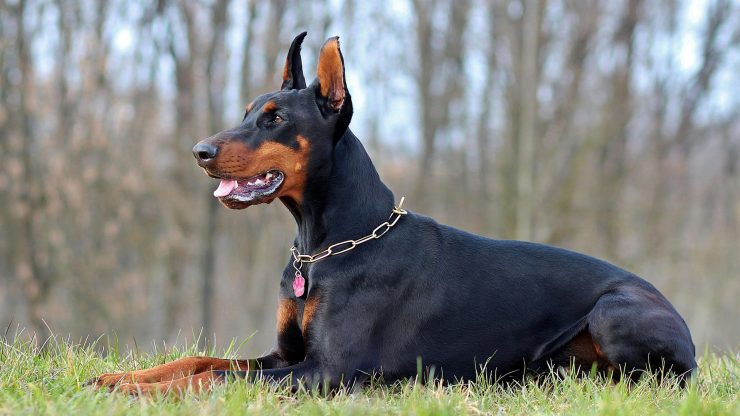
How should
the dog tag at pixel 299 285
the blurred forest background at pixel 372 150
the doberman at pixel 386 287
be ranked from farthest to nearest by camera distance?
the blurred forest background at pixel 372 150, the dog tag at pixel 299 285, the doberman at pixel 386 287

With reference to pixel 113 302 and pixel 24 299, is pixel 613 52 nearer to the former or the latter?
pixel 113 302

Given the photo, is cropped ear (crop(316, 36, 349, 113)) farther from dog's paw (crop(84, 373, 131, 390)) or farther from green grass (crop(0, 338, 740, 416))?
dog's paw (crop(84, 373, 131, 390))

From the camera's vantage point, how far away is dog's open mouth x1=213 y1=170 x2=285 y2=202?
3.81 m

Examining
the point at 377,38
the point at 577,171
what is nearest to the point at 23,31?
the point at 377,38

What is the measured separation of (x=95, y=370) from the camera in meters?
3.89

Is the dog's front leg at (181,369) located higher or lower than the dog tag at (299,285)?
lower

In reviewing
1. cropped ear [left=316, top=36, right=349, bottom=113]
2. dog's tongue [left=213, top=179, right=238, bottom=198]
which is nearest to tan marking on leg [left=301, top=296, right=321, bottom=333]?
dog's tongue [left=213, top=179, right=238, bottom=198]

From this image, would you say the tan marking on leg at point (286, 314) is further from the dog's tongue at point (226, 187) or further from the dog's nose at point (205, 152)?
the dog's nose at point (205, 152)

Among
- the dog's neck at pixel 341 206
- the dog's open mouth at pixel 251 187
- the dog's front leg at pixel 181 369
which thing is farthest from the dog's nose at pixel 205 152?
the dog's front leg at pixel 181 369

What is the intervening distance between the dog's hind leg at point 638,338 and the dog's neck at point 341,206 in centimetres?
120

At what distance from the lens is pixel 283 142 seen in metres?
3.85

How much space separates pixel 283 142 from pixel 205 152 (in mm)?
379

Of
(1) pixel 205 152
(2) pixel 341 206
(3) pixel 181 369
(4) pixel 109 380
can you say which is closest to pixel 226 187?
(1) pixel 205 152

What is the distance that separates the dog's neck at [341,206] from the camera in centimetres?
398
